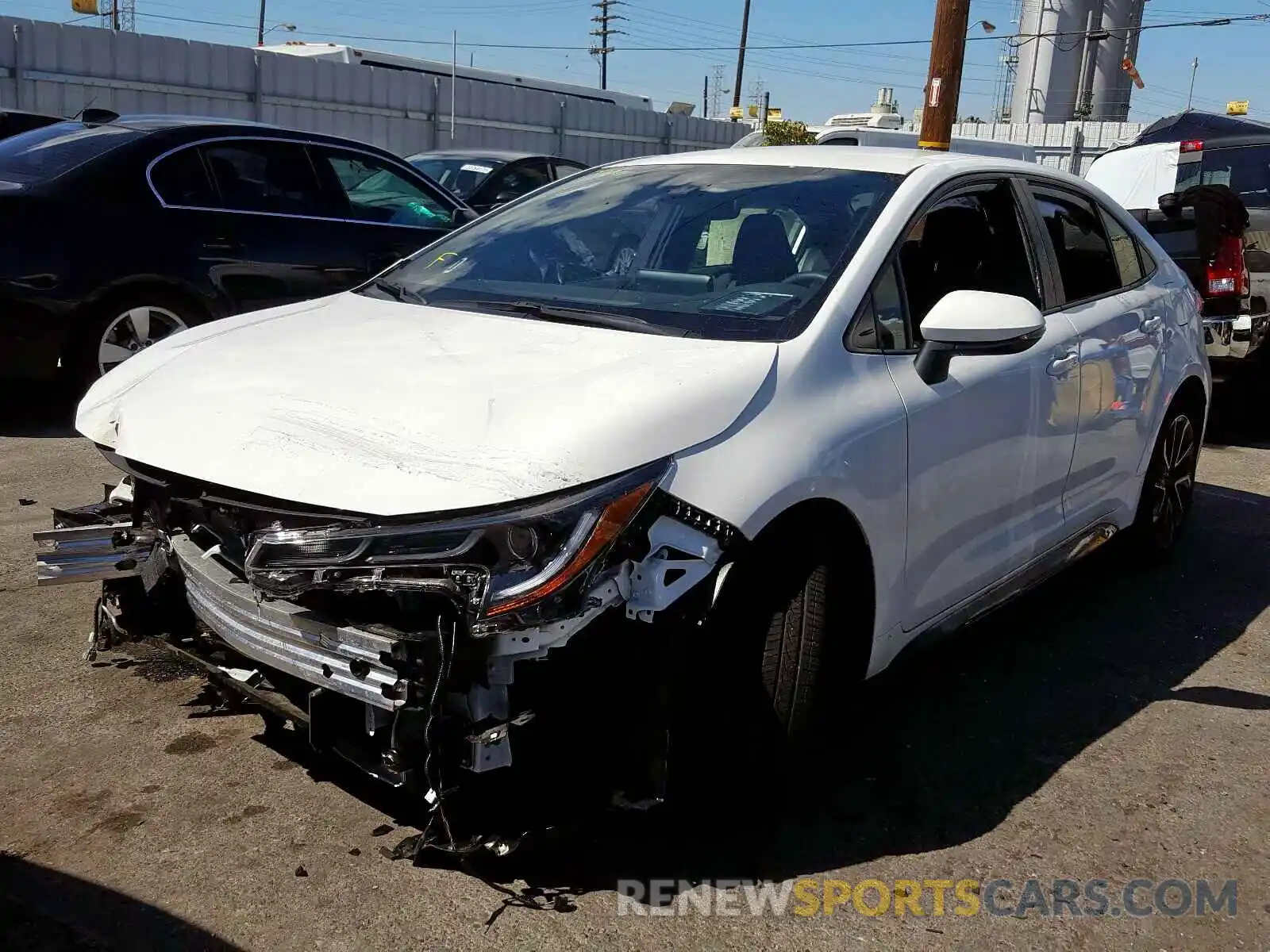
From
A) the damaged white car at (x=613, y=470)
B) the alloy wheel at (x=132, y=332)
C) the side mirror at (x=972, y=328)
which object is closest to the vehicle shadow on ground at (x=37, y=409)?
the alloy wheel at (x=132, y=332)

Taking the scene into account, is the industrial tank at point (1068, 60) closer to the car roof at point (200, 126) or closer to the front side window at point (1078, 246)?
the car roof at point (200, 126)

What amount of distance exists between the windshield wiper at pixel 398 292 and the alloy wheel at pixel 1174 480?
3047 mm

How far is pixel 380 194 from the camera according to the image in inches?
305

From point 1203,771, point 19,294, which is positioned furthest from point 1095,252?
point 19,294

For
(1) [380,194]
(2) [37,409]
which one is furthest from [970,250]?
(2) [37,409]

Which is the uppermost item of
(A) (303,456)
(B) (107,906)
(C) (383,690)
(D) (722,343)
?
(D) (722,343)

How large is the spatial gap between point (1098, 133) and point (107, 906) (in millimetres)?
46432

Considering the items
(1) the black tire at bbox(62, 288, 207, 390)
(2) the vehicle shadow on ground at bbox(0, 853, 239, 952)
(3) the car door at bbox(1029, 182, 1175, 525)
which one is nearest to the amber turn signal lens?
(2) the vehicle shadow on ground at bbox(0, 853, 239, 952)

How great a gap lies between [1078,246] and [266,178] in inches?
184

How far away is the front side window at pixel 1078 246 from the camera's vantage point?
4340 millimetres

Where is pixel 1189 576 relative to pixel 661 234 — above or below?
below

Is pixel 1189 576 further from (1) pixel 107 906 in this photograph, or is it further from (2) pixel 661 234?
(1) pixel 107 906

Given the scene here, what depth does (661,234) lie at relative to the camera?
3.85 m

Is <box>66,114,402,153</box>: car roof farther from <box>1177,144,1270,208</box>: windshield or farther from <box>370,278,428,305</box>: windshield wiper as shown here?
<box>1177,144,1270,208</box>: windshield
